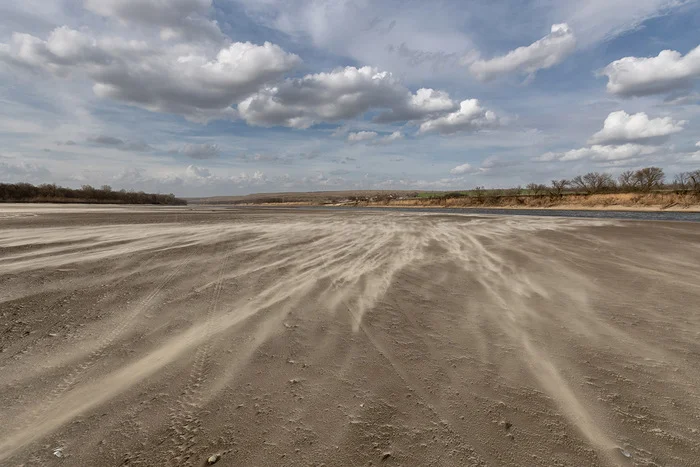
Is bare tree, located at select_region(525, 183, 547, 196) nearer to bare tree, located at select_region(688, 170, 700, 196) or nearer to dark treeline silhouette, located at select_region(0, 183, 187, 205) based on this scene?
bare tree, located at select_region(688, 170, 700, 196)

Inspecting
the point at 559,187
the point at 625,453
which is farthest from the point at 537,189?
the point at 625,453

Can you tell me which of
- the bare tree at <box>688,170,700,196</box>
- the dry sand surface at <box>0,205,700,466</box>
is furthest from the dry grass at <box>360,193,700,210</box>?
the dry sand surface at <box>0,205,700,466</box>

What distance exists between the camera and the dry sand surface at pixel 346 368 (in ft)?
7.14

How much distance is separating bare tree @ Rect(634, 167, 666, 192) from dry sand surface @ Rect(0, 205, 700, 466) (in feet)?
196

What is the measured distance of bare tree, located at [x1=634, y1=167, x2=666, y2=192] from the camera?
4950cm

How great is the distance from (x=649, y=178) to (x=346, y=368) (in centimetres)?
7023

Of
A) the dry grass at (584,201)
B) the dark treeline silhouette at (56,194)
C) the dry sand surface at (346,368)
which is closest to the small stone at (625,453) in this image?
the dry sand surface at (346,368)

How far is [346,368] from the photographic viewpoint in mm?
3199

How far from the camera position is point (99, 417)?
7.84ft

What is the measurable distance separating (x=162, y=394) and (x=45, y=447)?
0.74m

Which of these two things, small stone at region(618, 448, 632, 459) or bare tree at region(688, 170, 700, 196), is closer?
small stone at region(618, 448, 632, 459)

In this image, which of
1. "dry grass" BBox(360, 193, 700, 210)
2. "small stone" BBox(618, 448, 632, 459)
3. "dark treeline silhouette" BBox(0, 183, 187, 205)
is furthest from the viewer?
"dark treeline silhouette" BBox(0, 183, 187, 205)

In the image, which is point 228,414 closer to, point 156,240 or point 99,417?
point 99,417

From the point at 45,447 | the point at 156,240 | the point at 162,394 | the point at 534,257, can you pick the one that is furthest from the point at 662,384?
the point at 156,240
